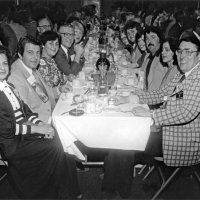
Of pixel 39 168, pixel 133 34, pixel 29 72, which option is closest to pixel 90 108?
pixel 39 168

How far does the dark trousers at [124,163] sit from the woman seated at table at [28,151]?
0.28 metres

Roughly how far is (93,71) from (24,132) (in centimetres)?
159

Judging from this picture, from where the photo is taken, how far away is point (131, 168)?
239 centimetres

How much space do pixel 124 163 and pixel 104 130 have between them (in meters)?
0.36

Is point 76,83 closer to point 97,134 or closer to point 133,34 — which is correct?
point 97,134

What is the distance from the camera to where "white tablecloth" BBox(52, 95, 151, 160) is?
7.01 feet

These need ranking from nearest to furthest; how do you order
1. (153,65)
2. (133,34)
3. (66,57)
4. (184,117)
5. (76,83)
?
1. (184,117)
2. (76,83)
3. (153,65)
4. (66,57)
5. (133,34)

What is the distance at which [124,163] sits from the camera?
2.37m

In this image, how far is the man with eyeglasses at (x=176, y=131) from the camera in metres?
2.17

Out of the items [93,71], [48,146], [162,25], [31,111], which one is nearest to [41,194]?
[48,146]

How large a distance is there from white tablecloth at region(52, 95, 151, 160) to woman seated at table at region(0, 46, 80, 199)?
122 mm

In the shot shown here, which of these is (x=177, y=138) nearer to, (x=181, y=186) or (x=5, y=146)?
(x=181, y=186)

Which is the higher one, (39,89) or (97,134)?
(39,89)

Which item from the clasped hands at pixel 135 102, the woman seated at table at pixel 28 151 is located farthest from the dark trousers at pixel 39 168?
the clasped hands at pixel 135 102
